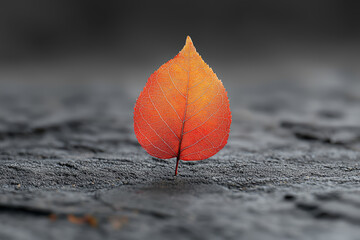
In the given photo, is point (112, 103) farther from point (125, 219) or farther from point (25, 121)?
point (125, 219)

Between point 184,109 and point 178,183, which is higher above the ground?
point 184,109

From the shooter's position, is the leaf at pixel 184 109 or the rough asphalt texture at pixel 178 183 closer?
the rough asphalt texture at pixel 178 183

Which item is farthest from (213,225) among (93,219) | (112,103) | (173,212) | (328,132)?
(112,103)

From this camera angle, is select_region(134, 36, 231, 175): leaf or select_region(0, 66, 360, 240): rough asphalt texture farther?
select_region(134, 36, 231, 175): leaf
